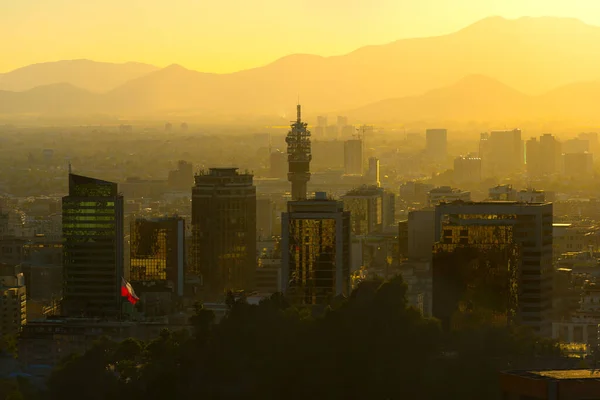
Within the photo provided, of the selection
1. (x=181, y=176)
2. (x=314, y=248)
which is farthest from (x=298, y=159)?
(x=314, y=248)

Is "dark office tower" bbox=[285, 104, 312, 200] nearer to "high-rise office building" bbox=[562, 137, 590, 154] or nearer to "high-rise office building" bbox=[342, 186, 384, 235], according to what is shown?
"high-rise office building" bbox=[342, 186, 384, 235]

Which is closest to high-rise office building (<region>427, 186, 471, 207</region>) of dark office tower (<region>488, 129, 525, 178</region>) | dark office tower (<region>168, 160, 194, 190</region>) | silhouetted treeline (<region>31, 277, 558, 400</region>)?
dark office tower (<region>168, 160, 194, 190</region>)

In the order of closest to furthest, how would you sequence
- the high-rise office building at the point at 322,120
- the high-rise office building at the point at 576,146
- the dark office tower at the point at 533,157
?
1. the high-rise office building at the point at 322,120
2. the dark office tower at the point at 533,157
3. the high-rise office building at the point at 576,146

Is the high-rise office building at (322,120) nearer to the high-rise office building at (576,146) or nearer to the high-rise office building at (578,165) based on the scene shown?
the high-rise office building at (578,165)

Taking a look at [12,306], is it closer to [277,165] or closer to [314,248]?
[314,248]

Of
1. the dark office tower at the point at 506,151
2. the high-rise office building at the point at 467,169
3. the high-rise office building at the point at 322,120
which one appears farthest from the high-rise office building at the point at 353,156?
the dark office tower at the point at 506,151
